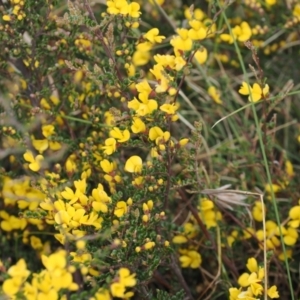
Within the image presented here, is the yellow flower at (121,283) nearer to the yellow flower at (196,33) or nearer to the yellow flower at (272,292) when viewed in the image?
the yellow flower at (272,292)

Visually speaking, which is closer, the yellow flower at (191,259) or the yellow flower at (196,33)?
the yellow flower at (196,33)

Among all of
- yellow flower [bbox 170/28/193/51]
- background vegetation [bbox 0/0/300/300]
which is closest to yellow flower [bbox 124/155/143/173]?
background vegetation [bbox 0/0/300/300]

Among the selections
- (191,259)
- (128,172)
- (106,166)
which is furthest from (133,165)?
(191,259)

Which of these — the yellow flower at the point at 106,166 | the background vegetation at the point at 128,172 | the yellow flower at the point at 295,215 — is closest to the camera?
the background vegetation at the point at 128,172

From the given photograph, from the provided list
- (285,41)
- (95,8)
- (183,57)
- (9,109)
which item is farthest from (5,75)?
(285,41)

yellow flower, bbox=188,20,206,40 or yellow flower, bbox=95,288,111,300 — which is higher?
yellow flower, bbox=188,20,206,40

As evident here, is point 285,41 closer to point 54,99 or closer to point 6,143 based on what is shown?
point 54,99

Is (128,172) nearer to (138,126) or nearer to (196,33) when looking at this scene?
(138,126)

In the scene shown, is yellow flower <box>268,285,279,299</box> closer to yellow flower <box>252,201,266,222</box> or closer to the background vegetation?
the background vegetation

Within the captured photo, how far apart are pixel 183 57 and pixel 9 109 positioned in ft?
1.73

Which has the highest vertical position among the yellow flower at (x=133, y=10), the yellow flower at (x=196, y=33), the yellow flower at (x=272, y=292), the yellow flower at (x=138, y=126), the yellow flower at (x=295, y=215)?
the yellow flower at (x=133, y=10)

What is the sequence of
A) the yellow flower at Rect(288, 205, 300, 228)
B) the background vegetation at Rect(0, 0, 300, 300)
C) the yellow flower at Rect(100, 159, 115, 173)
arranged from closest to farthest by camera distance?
the background vegetation at Rect(0, 0, 300, 300) → the yellow flower at Rect(100, 159, 115, 173) → the yellow flower at Rect(288, 205, 300, 228)

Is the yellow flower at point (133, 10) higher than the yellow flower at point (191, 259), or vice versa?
the yellow flower at point (133, 10)

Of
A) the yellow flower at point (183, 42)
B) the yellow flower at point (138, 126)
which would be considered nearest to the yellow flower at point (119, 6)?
the yellow flower at point (183, 42)
